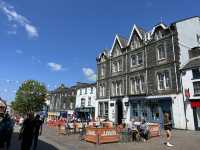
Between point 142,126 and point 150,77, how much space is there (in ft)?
43.6

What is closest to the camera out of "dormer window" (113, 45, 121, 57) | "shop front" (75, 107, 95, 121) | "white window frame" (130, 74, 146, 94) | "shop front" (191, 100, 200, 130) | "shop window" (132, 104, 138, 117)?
"shop front" (191, 100, 200, 130)

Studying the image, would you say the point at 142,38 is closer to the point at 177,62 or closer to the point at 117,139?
the point at 177,62

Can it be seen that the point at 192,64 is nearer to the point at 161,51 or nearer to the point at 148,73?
the point at 161,51

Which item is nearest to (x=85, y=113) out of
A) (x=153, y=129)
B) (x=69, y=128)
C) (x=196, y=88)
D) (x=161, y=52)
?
(x=161, y=52)

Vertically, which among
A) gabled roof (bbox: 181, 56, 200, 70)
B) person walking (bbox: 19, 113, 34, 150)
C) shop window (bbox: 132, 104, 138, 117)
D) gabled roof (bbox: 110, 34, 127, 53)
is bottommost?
person walking (bbox: 19, 113, 34, 150)

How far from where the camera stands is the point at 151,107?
27.7 m

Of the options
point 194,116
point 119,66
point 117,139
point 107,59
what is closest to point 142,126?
point 117,139

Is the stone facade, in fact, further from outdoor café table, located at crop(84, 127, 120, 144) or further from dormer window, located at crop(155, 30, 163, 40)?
outdoor café table, located at crop(84, 127, 120, 144)

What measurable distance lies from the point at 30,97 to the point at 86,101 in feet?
57.6

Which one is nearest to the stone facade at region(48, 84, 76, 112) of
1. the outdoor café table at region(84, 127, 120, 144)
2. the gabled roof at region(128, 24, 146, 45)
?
the gabled roof at region(128, 24, 146, 45)

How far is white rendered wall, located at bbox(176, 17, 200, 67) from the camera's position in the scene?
25.4m

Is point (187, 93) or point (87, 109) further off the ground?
point (187, 93)

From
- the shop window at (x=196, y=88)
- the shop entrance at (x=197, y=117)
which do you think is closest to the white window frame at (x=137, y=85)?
the shop window at (x=196, y=88)

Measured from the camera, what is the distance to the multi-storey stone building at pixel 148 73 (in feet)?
A: 82.4
